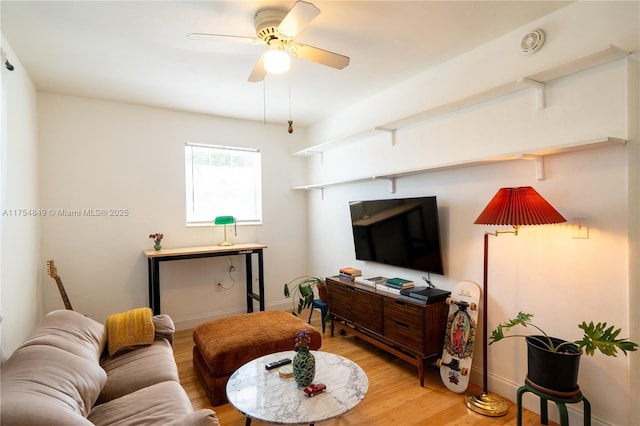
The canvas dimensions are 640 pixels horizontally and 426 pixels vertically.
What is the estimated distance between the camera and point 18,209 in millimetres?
2570

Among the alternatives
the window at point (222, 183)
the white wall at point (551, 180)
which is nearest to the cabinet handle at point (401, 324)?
the white wall at point (551, 180)

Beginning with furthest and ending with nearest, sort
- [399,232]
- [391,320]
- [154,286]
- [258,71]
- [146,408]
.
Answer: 1. [154,286]
2. [399,232]
3. [391,320]
4. [258,71]
5. [146,408]

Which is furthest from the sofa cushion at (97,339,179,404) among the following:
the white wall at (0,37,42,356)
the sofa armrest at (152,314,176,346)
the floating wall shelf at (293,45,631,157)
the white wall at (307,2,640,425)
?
the floating wall shelf at (293,45,631,157)

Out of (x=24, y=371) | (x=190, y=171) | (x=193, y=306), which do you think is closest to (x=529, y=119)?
(x=24, y=371)

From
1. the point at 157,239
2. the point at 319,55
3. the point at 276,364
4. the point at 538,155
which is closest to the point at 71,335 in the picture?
the point at 276,364

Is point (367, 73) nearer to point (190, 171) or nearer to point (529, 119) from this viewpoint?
point (529, 119)

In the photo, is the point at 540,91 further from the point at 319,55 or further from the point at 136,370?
the point at 136,370

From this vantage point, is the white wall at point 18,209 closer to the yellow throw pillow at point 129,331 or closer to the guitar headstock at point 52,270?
the guitar headstock at point 52,270

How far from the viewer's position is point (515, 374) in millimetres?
2389

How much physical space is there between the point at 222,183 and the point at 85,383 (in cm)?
305

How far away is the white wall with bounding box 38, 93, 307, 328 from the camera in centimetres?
344

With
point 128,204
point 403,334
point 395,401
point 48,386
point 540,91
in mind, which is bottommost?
point 395,401

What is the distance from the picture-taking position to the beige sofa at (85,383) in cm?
118

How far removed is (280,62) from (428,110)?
127 centimetres
